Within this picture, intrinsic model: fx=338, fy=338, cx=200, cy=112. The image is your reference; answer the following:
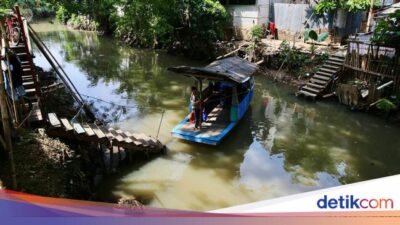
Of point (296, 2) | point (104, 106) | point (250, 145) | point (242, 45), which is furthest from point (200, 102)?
point (296, 2)

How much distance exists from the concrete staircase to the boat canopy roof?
173 inches

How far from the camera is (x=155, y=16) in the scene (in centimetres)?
2458

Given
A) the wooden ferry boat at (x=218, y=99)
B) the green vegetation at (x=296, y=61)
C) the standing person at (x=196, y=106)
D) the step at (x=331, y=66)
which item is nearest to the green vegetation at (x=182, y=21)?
the green vegetation at (x=296, y=61)

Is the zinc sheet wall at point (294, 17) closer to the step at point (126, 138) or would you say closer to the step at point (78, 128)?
the step at point (126, 138)

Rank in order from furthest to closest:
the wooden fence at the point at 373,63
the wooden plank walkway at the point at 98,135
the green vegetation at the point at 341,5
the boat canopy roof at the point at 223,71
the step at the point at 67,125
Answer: the green vegetation at the point at 341,5 → the wooden fence at the point at 373,63 → the boat canopy roof at the point at 223,71 → the step at the point at 67,125 → the wooden plank walkway at the point at 98,135

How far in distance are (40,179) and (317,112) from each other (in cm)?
1264

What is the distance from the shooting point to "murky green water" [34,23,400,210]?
31.5 ft

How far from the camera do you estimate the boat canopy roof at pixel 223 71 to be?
11.6 m

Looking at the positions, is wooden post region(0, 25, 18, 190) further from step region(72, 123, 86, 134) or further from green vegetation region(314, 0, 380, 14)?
green vegetation region(314, 0, 380, 14)

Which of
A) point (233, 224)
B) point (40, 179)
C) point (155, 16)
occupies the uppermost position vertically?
point (155, 16)

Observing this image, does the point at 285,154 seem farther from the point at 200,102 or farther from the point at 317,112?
the point at 317,112

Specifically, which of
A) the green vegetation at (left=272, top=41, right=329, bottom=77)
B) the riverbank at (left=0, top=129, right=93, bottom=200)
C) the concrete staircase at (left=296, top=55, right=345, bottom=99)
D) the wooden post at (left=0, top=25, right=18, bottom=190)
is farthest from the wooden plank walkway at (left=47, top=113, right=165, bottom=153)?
the green vegetation at (left=272, top=41, right=329, bottom=77)

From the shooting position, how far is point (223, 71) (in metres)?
12.0

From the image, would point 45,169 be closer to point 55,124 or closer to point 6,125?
point 6,125
